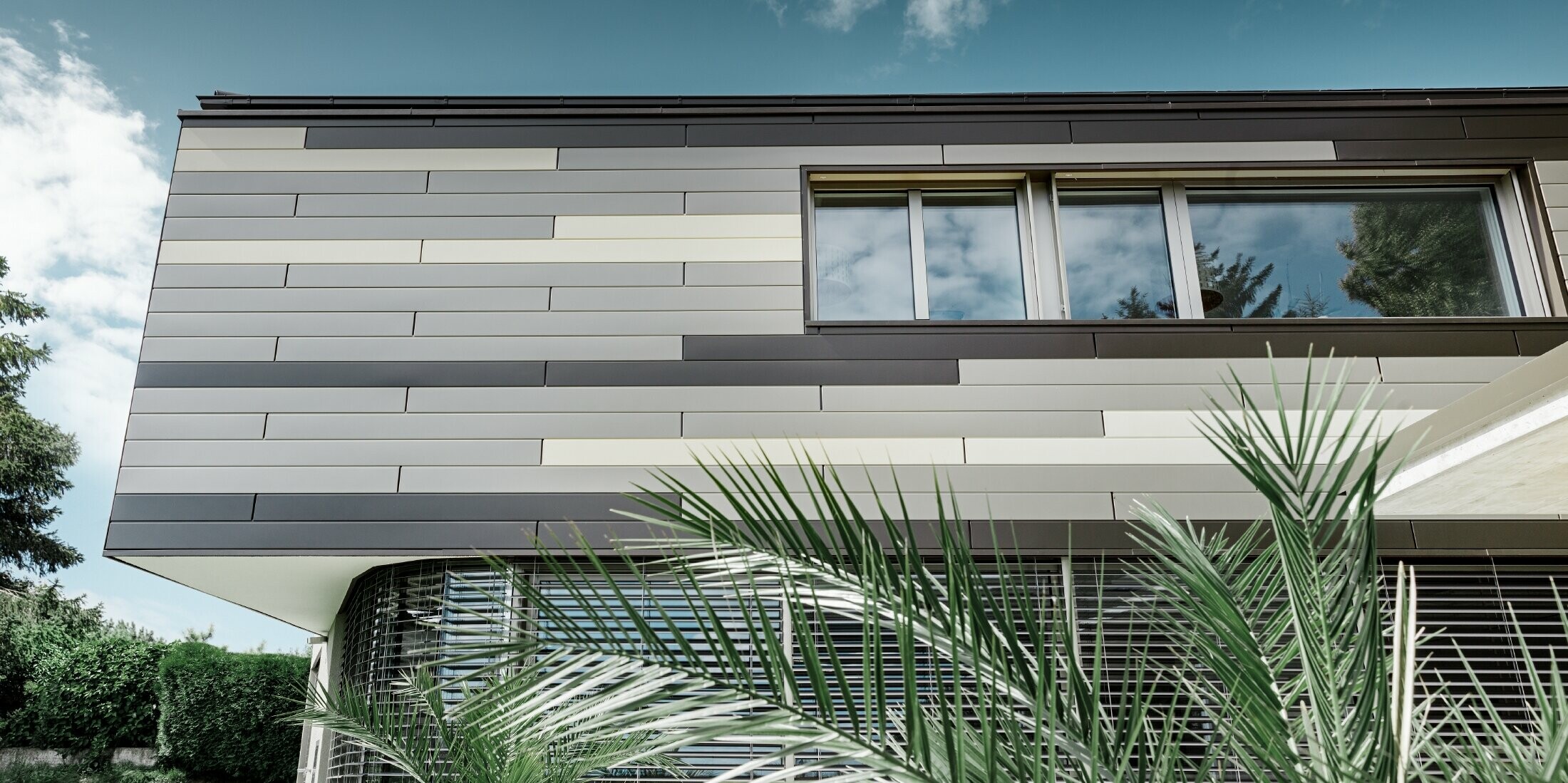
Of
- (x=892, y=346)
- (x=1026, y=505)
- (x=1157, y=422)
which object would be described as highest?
(x=892, y=346)

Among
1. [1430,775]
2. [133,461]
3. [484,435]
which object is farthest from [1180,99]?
[133,461]

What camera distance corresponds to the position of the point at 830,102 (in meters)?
5.45

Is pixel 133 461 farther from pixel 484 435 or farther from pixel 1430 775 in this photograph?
pixel 1430 775

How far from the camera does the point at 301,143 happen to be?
17.7 feet

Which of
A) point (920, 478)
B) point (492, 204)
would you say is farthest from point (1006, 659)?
point (492, 204)

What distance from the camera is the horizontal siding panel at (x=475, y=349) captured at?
496 centimetres

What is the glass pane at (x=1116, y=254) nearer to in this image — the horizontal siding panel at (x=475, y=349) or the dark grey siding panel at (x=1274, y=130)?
the dark grey siding panel at (x=1274, y=130)

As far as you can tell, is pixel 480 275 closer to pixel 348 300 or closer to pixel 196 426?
pixel 348 300

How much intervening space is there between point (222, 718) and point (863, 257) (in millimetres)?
9895

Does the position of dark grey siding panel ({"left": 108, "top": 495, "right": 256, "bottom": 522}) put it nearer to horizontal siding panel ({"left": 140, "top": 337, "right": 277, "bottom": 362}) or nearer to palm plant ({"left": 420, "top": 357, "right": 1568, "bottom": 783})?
horizontal siding panel ({"left": 140, "top": 337, "right": 277, "bottom": 362})

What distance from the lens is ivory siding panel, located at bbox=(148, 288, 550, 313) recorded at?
507cm

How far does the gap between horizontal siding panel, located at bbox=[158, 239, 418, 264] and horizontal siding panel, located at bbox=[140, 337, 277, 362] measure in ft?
1.41

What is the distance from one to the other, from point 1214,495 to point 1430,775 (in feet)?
10.7

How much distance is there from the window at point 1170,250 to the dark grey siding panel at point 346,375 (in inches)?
64.1
